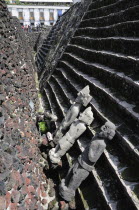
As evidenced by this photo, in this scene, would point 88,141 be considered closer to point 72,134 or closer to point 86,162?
point 72,134

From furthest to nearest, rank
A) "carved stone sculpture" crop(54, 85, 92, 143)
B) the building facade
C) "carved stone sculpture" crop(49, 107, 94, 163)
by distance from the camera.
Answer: the building facade, "carved stone sculpture" crop(54, 85, 92, 143), "carved stone sculpture" crop(49, 107, 94, 163)

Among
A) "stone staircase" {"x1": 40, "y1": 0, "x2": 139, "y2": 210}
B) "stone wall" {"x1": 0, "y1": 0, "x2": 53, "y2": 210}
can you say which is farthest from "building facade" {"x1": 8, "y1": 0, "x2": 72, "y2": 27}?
"stone wall" {"x1": 0, "y1": 0, "x2": 53, "y2": 210}

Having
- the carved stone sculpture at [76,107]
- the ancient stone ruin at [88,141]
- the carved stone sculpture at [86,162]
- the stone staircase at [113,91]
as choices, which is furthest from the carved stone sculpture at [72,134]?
the carved stone sculpture at [86,162]

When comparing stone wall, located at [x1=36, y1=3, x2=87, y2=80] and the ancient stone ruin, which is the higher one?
stone wall, located at [x1=36, y1=3, x2=87, y2=80]

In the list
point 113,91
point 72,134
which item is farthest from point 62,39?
point 72,134

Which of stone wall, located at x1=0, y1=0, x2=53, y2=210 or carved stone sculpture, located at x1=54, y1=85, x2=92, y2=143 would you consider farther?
carved stone sculpture, located at x1=54, y1=85, x2=92, y2=143

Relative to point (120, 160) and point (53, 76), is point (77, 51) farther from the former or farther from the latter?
point (120, 160)

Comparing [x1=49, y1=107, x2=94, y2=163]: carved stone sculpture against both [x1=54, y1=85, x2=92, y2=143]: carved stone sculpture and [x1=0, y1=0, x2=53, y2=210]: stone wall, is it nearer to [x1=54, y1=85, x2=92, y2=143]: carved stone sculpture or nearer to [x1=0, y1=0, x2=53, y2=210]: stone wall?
[x1=54, y1=85, x2=92, y2=143]: carved stone sculpture

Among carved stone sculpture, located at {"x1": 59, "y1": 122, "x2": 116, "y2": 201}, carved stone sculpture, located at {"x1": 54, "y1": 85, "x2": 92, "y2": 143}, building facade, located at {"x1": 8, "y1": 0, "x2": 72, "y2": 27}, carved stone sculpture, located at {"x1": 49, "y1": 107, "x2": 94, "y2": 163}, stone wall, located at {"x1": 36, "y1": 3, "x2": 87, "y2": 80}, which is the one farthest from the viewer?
building facade, located at {"x1": 8, "y1": 0, "x2": 72, "y2": 27}
